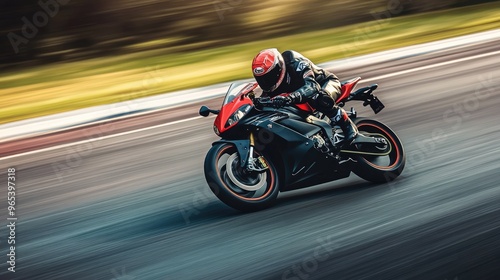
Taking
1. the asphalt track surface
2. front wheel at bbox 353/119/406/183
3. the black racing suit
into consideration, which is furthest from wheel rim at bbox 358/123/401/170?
the black racing suit

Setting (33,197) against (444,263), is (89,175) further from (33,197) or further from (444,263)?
(444,263)

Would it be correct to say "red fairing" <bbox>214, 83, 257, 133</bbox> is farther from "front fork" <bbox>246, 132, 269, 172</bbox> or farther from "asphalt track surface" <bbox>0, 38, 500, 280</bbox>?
"asphalt track surface" <bbox>0, 38, 500, 280</bbox>

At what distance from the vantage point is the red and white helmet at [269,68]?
6863 millimetres

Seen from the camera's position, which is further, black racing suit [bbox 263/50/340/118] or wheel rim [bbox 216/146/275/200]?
black racing suit [bbox 263/50/340/118]

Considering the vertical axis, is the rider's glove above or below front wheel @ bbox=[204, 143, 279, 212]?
above

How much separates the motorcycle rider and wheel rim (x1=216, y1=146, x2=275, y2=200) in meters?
0.63

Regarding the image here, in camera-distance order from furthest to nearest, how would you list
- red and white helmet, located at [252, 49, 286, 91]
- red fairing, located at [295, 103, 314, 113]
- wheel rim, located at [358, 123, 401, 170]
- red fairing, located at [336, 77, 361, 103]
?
wheel rim, located at [358, 123, 401, 170], red fairing, located at [336, 77, 361, 103], red fairing, located at [295, 103, 314, 113], red and white helmet, located at [252, 49, 286, 91]

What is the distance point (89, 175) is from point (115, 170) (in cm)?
32

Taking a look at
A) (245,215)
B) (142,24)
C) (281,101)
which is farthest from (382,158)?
(142,24)

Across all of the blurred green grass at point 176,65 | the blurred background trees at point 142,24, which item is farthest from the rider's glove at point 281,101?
the blurred background trees at point 142,24

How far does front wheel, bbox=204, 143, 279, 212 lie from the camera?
665 cm

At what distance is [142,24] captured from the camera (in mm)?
20359

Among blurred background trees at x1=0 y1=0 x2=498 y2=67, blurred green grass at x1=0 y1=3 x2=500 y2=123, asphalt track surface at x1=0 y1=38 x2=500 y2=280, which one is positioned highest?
blurred background trees at x1=0 y1=0 x2=498 y2=67

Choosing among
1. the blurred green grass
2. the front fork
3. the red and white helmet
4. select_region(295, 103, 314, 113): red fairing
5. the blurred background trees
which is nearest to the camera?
the front fork
